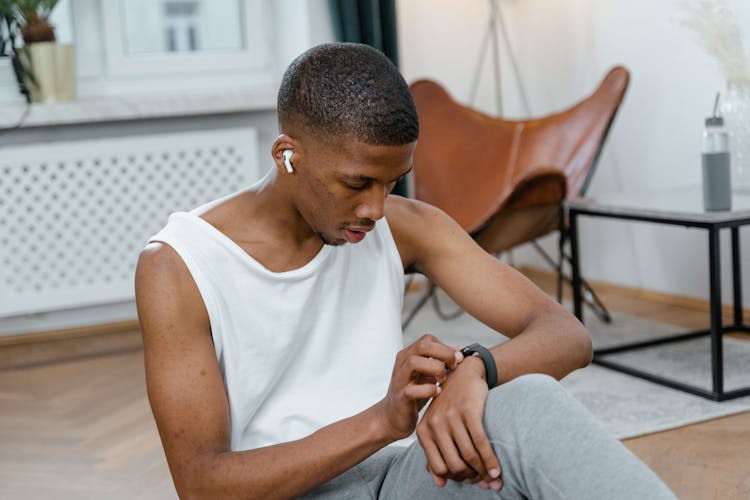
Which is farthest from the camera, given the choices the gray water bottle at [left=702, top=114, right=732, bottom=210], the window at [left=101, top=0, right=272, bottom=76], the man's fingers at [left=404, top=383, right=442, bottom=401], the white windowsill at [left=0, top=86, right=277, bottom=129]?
the window at [left=101, top=0, right=272, bottom=76]

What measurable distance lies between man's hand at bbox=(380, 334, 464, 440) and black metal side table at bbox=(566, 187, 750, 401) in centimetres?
152

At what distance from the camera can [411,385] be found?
41.0 inches

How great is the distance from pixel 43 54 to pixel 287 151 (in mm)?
2793

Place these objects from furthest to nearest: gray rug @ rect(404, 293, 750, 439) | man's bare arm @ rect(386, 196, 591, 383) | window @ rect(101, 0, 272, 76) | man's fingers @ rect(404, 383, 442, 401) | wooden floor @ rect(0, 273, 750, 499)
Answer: window @ rect(101, 0, 272, 76) < gray rug @ rect(404, 293, 750, 439) < wooden floor @ rect(0, 273, 750, 499) < man's bare arm @ rect(386, 196, 591, 383) < man's fingers @ rect(404, 383, 442, 401)

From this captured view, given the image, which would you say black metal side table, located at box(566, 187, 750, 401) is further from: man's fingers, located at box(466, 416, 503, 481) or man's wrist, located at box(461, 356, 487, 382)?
man's fingers, located at box(466, 416, 503, 481)

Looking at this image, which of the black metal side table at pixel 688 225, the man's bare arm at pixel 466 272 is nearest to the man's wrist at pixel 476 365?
the man's bare arm at pixel 466 272

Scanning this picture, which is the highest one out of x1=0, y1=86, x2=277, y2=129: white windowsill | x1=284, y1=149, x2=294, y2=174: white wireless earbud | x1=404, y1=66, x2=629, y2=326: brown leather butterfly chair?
x1=284, y1=149, x2=294, y2=174: white wireless earbud

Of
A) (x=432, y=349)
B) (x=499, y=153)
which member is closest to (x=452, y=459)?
(x=432, y=349)

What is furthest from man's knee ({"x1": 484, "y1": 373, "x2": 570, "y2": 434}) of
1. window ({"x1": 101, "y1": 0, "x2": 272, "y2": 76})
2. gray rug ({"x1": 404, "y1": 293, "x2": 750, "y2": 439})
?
Answer: window ({"x1": 101, "y1": 0, "x2": 272, "y2": 76})

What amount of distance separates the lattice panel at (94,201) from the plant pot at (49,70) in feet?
0.66

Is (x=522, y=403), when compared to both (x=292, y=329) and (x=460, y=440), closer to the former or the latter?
(x=460, y=440)

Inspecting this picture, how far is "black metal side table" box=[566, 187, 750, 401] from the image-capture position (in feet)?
7.99

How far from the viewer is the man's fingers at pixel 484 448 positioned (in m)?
1.00

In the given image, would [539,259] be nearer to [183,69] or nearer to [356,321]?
[183,69]
